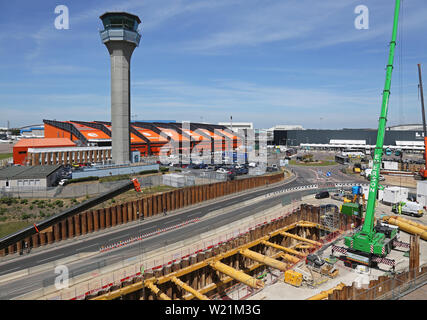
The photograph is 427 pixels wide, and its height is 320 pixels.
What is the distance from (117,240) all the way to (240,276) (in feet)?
56.2

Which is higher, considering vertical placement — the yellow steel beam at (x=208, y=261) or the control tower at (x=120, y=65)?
the control tower at (x=120, y=65)

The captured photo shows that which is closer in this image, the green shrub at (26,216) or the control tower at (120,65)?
the green shrub at (26,216)

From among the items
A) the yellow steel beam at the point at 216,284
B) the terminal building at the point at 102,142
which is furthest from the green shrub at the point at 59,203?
the terminal building at the point at 102,142

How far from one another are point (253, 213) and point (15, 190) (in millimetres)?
41291

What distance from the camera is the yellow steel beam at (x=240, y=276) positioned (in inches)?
1003

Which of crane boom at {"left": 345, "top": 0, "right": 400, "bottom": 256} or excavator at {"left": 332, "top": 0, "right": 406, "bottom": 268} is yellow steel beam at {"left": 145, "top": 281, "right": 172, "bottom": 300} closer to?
excavator at {"left": 332, "top": 0, "right": 406, "bottom": 268}

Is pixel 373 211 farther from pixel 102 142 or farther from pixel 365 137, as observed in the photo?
pixel 365 137

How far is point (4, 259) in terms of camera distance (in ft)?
102

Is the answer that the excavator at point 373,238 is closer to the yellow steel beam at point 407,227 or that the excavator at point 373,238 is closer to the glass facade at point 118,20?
the yellow steel beam at point 407,227

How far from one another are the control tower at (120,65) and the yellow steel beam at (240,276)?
51895mm

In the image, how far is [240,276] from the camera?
27125 mm

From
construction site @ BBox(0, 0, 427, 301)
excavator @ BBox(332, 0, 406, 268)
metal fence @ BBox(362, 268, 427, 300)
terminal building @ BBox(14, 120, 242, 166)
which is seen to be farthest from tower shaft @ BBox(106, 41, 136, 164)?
metal fence @ BBox(362, 268, 427, 300)
